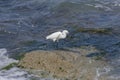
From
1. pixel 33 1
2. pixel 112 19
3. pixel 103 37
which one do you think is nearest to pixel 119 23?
pixel 112 19

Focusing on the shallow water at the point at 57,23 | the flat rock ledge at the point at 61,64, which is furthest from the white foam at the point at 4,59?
the flat rock ledge at the point at 61,64

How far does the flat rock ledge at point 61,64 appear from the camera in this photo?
799cm

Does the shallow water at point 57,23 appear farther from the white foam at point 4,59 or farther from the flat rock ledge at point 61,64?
the flat rock ledge at point 61,64

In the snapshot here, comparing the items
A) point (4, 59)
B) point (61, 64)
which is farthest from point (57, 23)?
point (61, 64)

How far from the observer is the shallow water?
9773 millimetres

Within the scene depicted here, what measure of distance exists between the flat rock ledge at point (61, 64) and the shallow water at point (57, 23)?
0.52m

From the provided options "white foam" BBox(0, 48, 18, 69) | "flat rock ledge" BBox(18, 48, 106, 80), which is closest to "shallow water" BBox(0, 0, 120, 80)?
"white foam" BBox(0, 48, 18, 69)

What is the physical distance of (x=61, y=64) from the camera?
829cm

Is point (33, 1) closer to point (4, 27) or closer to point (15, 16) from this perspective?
point (15, 16)

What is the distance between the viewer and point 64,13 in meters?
13.0

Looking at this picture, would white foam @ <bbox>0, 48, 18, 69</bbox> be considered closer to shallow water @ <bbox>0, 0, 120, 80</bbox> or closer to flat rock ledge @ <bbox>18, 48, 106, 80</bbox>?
shallow water @ <bbox>0, 0, 120, 80</bbox>

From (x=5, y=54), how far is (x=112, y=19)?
4011mm

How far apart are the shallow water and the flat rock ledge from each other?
523 millimetres

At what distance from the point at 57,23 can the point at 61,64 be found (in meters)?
3.89
